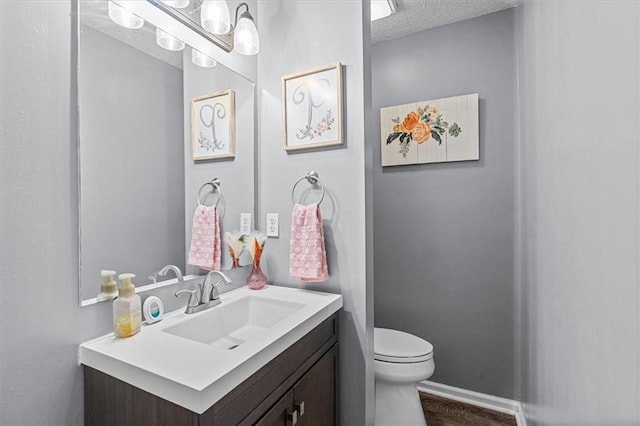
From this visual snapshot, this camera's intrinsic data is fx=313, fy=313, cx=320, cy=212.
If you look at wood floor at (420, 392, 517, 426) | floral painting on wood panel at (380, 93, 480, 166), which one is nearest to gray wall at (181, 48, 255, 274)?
floral painting on wood panel at (380, 93, 480, 166)

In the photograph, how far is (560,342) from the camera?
103cm

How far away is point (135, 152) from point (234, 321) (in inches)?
29.8

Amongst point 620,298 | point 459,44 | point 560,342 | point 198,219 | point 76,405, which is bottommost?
point 76,405

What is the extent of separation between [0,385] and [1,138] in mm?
588

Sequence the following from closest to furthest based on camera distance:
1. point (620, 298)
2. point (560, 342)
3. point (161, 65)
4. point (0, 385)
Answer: point (620, 298) < point (0, 385) < point (560, 342) < point (161, 65)

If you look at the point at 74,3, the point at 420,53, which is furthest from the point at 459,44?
the point at 74,3

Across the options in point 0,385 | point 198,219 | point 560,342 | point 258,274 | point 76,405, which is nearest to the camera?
point 0,385

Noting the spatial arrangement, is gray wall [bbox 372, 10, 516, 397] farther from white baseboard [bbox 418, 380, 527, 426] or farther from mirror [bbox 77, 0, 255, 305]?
mirror [bbox 77, 0, 255, 305]

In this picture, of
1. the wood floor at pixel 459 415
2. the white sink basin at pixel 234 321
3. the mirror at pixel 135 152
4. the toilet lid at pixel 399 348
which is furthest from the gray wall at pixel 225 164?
the wood floor at pixel 459 415

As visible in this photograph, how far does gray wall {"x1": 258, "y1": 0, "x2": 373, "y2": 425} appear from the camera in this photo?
1409 millimetres

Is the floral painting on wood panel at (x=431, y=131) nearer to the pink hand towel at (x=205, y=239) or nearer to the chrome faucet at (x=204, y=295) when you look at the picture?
the pink hand towel at (x=205, y=239)

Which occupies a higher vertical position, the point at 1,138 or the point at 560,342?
the point at 1,138

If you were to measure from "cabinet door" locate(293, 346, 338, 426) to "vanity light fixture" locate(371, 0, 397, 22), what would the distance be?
1988 mm

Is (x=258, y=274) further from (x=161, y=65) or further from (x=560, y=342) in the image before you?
(x=560, y=342)
